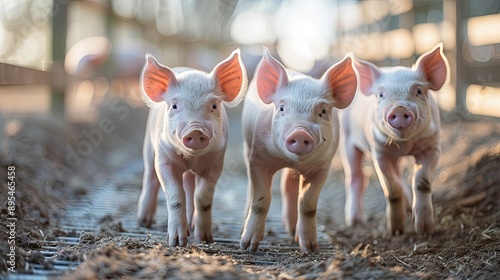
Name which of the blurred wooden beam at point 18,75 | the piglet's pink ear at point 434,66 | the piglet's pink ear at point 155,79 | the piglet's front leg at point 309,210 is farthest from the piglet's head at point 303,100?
the blurred wooden beam at point 18,75

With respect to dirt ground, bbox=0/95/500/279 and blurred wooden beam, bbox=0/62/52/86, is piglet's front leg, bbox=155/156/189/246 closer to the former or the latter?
dirt ground, bbox=0/95/500/279

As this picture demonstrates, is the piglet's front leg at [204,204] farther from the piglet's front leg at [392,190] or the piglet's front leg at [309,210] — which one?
the piglet's front leg at [392,190]

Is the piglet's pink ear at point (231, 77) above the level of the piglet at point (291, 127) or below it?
above

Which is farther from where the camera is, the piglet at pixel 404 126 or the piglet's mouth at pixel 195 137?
the piglet at pixel 404 126

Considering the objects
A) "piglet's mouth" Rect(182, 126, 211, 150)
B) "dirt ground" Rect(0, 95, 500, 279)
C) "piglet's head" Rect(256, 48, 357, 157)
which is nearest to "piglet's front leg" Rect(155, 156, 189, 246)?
"dirt ground" Rect(0, 95, 500, 279)

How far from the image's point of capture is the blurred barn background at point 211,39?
7.88 m

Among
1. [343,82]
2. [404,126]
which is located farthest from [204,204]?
[404,126]

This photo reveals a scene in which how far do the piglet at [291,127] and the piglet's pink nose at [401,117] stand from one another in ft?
1.15

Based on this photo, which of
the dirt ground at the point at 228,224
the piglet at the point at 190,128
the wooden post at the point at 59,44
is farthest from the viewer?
the wooden post at the point at 59,44

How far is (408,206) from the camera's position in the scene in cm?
569

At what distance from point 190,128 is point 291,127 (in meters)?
0.61

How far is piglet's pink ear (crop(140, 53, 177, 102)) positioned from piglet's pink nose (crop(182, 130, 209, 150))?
23.1 inches

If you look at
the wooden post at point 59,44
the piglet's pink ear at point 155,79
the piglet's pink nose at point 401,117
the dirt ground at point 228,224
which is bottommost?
the dirt ground at point 228,224

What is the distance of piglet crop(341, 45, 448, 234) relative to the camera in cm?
464
